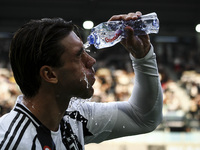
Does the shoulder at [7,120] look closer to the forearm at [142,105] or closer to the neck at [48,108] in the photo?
the neck at [48,108]

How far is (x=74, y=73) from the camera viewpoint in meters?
1.23

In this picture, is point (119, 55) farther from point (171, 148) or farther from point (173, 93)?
point (171, 148)

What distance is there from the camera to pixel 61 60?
121 cm

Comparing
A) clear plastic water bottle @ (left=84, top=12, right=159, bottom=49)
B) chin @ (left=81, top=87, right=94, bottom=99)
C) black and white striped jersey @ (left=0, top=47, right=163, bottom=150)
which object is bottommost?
black and white striped jersey @ (left=0, top=47, right=163, bottom=150)

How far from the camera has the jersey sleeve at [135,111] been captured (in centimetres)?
138

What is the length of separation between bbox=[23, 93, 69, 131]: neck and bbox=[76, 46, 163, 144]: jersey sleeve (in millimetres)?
166

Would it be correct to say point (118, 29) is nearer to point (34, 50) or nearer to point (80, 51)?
point (80, 51)

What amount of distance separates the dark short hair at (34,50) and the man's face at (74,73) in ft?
0.07

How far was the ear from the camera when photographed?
47.3 inches

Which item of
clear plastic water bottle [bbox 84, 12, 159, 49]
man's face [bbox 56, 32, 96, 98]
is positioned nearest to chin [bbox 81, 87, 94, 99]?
man's face [bbox 56, 32, 96, 98]

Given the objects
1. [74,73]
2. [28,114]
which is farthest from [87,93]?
[28,114]

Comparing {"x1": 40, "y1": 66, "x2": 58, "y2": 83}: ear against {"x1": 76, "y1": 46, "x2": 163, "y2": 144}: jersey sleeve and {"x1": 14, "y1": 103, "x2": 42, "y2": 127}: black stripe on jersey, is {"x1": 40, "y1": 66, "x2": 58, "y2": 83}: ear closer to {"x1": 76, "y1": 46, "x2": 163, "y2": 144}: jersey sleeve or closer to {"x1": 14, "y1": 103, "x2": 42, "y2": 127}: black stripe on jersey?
{"x1": 14, "y1": 103, "x2": 42, "y2": 127}: black stripe on jersey

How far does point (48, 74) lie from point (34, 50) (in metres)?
0.11

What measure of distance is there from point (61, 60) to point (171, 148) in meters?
4.02
